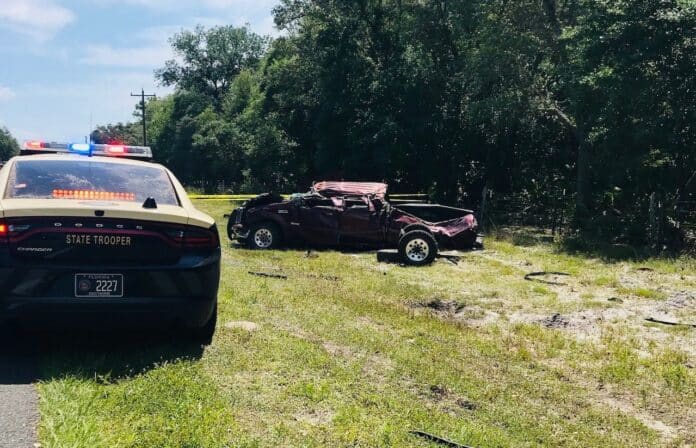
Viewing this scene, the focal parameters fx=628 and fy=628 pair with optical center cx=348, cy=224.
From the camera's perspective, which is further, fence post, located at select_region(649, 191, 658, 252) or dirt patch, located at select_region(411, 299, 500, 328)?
fence post, located at select_region(649, 191, 658, 252)

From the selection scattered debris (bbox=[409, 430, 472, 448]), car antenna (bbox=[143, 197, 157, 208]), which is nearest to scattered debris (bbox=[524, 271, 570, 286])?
scattered debris (bbox=[409, 430, 472, 448])

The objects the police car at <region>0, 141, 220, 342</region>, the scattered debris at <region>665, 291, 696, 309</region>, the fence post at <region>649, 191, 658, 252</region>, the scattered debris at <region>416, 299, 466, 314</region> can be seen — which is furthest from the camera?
the fence post at <region>649, 191, 658, 252</region>

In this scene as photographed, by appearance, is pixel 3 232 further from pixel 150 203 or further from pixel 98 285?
pixel 150 203

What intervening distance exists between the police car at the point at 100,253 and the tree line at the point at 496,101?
515 inches

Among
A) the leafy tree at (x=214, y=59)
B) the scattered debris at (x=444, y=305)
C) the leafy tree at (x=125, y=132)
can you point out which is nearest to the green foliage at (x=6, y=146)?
the leafy tree at (x=125, y=132)

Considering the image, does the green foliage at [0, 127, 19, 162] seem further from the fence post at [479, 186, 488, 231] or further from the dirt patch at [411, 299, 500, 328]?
the dirt patch at [411, 299, 500, 328]

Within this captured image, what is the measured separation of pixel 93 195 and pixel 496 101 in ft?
55.0

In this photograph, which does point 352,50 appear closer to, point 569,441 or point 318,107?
point 318,107

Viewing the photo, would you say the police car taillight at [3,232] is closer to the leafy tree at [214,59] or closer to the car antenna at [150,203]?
the car antenna at [150,203]

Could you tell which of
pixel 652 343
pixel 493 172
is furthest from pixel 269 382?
pixel 493 172

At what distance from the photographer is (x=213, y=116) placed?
59.3m

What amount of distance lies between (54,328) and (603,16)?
15.0 metres

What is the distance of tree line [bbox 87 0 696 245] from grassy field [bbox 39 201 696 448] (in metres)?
8.14

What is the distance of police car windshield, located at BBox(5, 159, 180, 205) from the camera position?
15.9 feet
